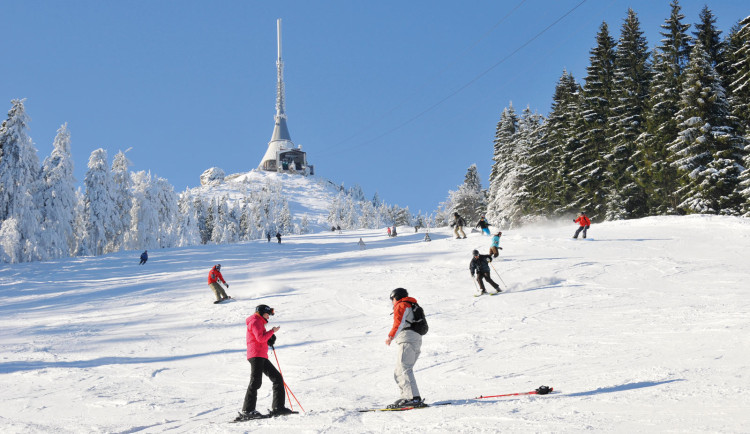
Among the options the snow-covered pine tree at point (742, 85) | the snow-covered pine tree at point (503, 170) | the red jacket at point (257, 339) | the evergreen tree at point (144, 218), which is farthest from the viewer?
the evergreen tree at point (144, 218)

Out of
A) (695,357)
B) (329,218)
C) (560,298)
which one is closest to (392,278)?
(560,298)

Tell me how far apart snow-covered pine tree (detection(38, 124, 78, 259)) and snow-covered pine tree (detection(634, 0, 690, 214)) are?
1869 inches

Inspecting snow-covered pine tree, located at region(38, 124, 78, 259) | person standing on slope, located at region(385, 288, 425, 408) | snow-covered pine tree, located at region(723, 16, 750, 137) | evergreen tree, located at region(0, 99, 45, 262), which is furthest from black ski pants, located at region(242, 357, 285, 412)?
snow-covered pine tree, located at region(38, 124, 78, 259)

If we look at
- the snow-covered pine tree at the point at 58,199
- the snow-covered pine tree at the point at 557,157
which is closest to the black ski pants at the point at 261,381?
the snow-covered pine tree at the point at 58,199

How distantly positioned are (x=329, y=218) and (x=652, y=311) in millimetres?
156279

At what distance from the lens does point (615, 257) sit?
1958cm

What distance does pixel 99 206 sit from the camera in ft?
159

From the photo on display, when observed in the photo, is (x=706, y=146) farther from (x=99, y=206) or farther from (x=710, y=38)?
(x=99, y=206)

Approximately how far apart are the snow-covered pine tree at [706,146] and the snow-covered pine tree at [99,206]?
50.9m

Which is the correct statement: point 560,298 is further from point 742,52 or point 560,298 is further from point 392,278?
point 742,52

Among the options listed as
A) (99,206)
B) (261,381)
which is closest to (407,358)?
(261,381)

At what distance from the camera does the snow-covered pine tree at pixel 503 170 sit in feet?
174

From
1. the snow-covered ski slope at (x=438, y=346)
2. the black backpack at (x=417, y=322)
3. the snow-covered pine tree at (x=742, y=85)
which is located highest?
the snow-covered pine tree at (x=742, y=85)

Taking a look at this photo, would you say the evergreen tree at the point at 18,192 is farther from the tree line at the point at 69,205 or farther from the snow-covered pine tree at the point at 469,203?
the snow-covered pine tree at the point at 469,203
